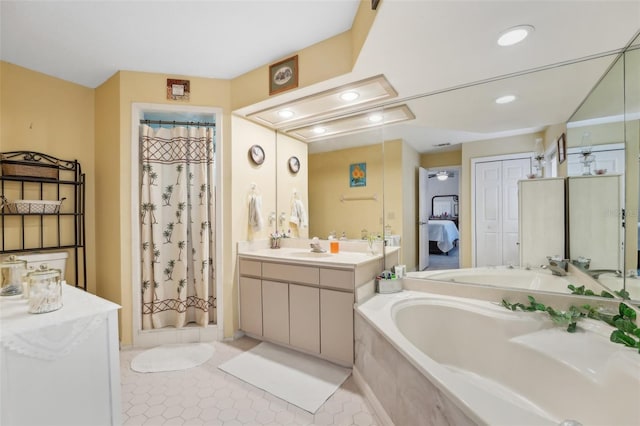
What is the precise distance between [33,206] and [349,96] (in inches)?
112

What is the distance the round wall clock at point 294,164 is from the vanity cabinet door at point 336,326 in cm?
144

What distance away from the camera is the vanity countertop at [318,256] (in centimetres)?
208

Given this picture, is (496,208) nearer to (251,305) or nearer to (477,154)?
(477,154)

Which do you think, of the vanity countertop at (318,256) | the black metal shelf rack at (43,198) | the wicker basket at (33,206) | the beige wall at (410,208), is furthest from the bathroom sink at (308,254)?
the wicker basket at (33,206)

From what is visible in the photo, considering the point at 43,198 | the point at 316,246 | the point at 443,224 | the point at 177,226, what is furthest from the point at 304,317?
the point at 43,198

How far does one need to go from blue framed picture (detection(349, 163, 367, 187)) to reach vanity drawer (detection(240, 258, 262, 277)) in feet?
3.96

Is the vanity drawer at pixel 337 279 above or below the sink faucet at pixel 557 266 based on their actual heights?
below

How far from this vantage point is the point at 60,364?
1.12m

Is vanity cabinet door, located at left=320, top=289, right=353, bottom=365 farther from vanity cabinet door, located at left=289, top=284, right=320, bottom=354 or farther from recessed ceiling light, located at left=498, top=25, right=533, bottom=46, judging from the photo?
recessed ceiling light, located at left=498, top=25, right=533, bottom=46

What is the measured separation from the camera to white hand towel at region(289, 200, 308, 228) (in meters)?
2.92

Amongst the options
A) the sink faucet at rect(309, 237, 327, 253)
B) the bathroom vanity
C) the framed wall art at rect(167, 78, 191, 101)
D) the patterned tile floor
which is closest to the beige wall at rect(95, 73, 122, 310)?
the framed wall art at rect(167, 78, 191, 101)

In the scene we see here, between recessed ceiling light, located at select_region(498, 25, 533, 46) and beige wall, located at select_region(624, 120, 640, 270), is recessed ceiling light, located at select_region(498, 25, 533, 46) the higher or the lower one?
the higher one

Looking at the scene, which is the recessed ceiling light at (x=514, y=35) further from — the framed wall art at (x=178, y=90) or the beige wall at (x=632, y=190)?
the framed wall art at (x=178, y=90)

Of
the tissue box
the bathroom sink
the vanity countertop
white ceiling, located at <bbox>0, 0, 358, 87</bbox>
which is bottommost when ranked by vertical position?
the tissue box
